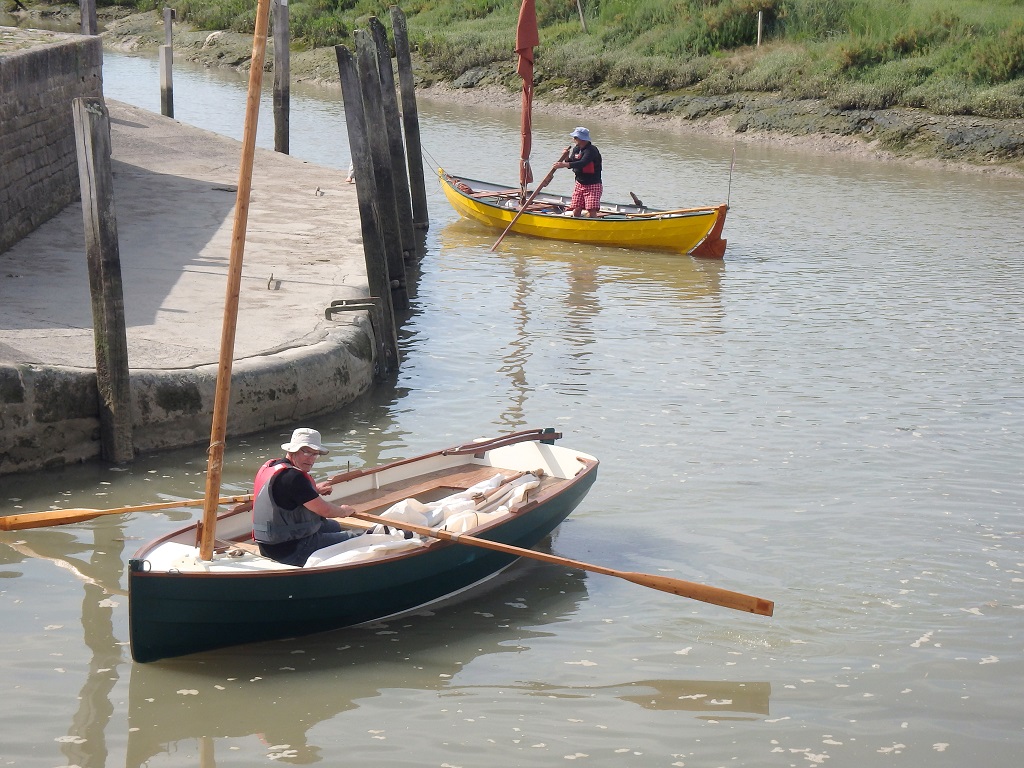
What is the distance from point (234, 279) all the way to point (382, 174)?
7.63 metres

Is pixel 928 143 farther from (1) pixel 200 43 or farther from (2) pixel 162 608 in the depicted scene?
(1) pixel 200 43

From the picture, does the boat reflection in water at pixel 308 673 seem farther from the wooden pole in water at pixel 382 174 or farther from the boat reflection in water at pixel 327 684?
the wooden pole in water at pixel 382 174

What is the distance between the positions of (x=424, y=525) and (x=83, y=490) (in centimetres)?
269

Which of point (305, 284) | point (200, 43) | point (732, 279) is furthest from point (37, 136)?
point (200, 43)

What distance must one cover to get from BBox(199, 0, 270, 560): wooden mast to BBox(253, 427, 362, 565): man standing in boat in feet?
0.84

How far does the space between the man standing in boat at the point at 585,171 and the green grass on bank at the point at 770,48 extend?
13970 mm

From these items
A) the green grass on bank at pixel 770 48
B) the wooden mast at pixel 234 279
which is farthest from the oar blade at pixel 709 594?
the green grass on bank at pixel 770 48

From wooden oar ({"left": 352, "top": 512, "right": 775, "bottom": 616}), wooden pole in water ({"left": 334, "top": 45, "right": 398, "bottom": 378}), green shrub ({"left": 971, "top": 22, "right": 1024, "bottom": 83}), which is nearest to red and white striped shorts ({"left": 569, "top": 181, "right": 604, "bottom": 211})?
wooden pole in water ({"left": 334, "top": 45, "right": 398, "bottom": 378})

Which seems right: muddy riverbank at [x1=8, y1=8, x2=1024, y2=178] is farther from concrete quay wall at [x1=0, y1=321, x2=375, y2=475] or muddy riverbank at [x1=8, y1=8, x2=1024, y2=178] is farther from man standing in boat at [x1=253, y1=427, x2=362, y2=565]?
man standing in boat at [x1=253, y1=427, x2=362, y2=565]

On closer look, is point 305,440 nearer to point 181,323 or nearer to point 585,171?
point 181,323

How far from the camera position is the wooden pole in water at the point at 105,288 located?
869 cm

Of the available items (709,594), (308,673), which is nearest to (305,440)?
(308,673)

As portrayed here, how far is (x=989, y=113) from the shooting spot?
92.6ft

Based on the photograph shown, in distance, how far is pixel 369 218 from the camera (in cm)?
1205
